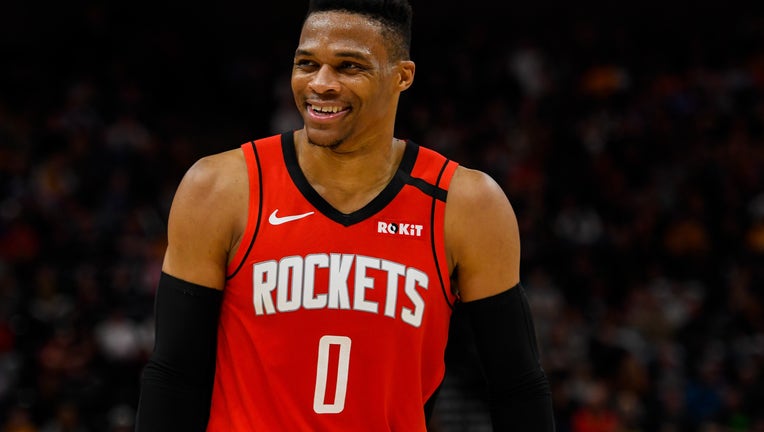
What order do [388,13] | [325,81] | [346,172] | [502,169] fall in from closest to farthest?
[325,81] < [388,13] < [346,172] < [502,169]

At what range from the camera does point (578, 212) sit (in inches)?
528

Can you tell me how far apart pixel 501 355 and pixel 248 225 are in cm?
80

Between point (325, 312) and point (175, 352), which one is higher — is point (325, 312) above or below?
above

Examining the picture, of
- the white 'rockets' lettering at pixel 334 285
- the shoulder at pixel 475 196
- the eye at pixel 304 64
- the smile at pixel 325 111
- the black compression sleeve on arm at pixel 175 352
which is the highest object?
the eye at pixel 304 64

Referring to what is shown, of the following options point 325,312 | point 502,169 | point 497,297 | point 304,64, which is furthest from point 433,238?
point 502,169

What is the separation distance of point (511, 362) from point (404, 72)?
34.4 inches

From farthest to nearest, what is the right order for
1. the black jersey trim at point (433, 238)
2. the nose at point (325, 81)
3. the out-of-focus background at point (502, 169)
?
1. the out-of-focus background at point (502, 169)
2. the black jersey trim at point (433, 238)
3. the nose at point (325, 81)

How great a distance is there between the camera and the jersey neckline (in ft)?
10.4

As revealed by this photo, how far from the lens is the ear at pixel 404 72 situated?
10.5 feet

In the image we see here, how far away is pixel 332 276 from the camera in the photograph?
3070mm

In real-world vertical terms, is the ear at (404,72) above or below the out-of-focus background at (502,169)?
below

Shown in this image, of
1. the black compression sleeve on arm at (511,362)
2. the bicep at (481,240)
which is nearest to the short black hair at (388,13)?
the bicep at (481,240)

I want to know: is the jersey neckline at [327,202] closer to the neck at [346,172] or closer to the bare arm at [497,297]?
the neck at [346,172]

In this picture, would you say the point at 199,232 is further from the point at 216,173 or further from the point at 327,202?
the point at 327,202
